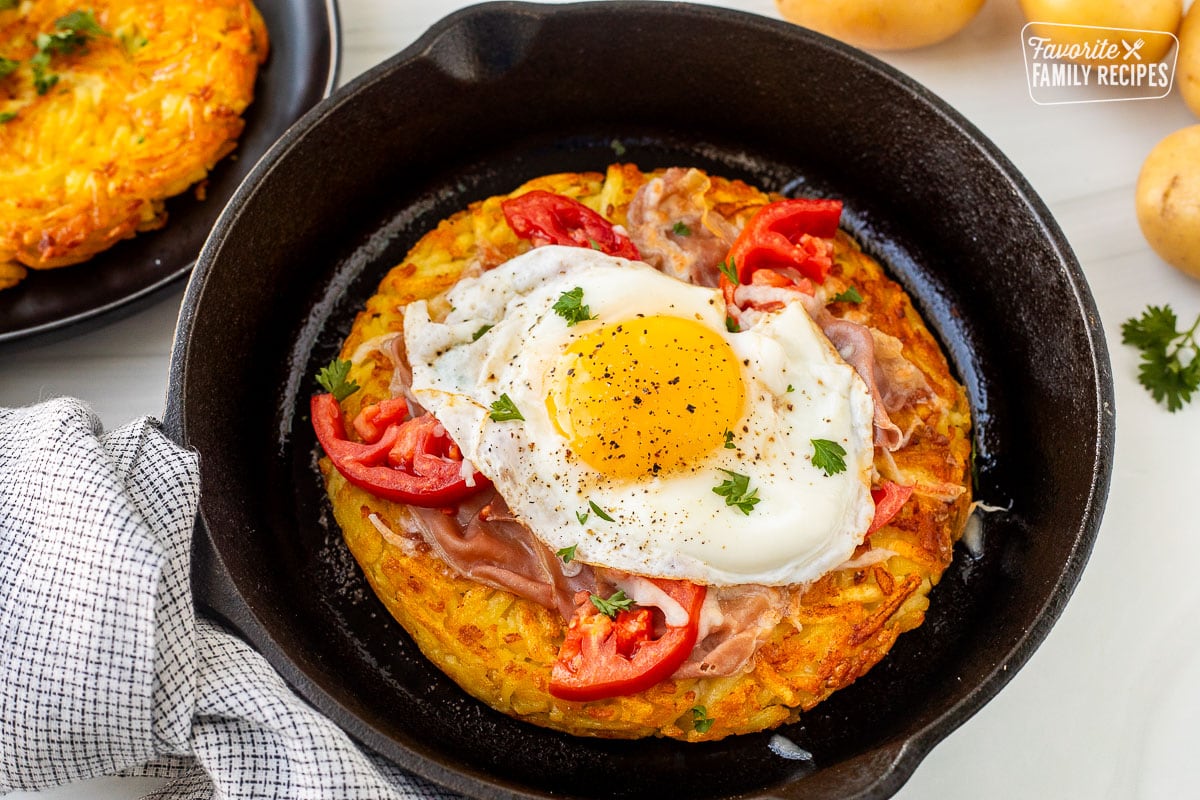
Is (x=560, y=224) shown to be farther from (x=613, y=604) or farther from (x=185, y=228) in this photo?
(x=185, y=228)

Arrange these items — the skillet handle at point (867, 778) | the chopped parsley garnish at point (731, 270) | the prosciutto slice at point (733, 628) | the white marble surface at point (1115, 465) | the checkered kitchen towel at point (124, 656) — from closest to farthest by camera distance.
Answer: the skillet handle at point (867, 778) → the checkered kitchen towel at point (124, 656) → the prosciutto slice at point (733, 628) → the chopped parsley garnish at point (731, 270) → the white marble surface at point (1115, 465)

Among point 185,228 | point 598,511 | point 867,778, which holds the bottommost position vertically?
point 867,778

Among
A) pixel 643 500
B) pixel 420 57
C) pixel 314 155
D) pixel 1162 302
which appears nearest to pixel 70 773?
pixel 643 500

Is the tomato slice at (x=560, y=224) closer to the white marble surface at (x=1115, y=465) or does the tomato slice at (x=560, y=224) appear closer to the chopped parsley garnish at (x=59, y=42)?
the white marble surface at (x=1115, y=465)

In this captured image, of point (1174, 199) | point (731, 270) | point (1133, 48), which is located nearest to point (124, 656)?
point (731, 270)

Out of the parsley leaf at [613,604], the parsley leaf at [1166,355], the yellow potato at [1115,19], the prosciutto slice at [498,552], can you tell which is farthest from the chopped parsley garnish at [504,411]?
the yellow potato at [1115,19]
